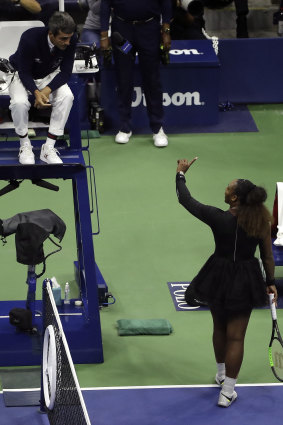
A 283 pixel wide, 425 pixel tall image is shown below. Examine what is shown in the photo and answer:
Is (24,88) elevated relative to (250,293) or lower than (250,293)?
elevated

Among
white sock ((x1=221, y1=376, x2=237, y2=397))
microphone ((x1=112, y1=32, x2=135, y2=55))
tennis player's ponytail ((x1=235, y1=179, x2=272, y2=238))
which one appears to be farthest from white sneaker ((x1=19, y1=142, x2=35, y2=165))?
microphone ((x1=112, y1=32, x2=135, y2=55))

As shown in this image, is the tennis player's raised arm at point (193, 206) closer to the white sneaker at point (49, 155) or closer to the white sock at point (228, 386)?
the white sneaker at point (49, 155)

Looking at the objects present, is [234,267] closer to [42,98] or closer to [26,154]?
[26,154]

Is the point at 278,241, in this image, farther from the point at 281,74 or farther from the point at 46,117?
the point at 281,74

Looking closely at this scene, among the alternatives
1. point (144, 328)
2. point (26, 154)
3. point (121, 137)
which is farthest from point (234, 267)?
point (121, 137)

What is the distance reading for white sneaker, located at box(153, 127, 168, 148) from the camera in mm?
14547

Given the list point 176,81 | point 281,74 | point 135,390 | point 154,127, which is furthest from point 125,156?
point 135,390

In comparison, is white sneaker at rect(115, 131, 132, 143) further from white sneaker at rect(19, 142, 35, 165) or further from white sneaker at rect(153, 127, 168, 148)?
white sneaker at rect(19, 142, 35, 165)

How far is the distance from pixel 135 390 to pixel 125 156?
18.6 ft

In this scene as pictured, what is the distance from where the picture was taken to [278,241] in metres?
10.5

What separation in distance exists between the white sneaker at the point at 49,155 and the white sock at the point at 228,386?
2.54m

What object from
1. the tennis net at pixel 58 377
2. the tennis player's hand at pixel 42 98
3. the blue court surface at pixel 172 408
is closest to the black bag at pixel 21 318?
the blue court surface at pixel 172 408

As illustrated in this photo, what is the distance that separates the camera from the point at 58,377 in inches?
303

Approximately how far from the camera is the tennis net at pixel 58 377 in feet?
24.3
